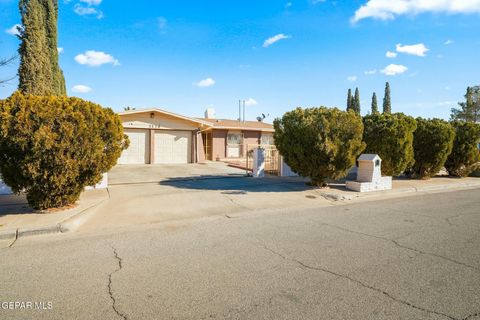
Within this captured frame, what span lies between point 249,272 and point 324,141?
7055 mm

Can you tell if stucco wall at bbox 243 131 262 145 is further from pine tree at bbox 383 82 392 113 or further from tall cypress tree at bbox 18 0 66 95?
pine tree at bbox 383 82 392 113

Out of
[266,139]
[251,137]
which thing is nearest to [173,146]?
[251,137]

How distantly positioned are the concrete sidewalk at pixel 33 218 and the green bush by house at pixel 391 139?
427 inches

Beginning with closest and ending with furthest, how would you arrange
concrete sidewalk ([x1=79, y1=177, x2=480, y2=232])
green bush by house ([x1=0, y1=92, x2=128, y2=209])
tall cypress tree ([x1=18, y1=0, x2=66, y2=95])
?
green bush by house ([x1=0, y1=92, x2=128, y2=209]) → concrete sidewalk ([x1=79, y1=177, x2=480, y2=232]) → tall cypress tree ([x1=18, y1=0, x2=66, y2=95])

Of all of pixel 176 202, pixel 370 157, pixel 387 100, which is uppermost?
pixel 387 100

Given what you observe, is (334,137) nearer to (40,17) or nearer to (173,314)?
(173,314)

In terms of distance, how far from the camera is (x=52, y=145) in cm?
595

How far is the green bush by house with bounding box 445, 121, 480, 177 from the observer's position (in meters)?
15.6

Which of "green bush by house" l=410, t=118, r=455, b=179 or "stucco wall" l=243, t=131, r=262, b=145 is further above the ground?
"stucco wall" l=243, t=131, r=262, b=145

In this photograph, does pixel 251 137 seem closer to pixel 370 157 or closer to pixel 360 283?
pixel 370 157

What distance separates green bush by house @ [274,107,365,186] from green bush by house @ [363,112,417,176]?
7.70 ft

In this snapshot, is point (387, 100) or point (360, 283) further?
point (387, 100)

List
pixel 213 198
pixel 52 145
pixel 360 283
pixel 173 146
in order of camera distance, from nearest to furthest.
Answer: pixel 360 283 < pixel 52 145 < pixel 213 198 < pixel 173 146

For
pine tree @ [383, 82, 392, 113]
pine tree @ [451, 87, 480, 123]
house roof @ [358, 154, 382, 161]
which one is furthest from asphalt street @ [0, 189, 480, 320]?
pine tree @ [383, 82, 392, 113]
